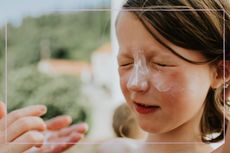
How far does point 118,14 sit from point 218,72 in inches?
14.6

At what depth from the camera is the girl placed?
153cm

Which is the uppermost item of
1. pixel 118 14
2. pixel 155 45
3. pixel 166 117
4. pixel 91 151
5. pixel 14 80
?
pixel 118 14

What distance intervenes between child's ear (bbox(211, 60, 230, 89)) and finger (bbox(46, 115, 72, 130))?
0.49 m

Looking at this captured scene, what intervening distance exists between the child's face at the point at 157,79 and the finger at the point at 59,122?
21 cm

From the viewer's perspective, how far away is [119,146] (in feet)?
5.35

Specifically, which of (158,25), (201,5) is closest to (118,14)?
(158,25)

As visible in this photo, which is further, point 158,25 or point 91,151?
point 91,151

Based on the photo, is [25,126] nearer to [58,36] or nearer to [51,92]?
[51,92]

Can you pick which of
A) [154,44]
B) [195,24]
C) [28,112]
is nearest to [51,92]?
[28,112]

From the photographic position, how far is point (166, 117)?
1.57 meters

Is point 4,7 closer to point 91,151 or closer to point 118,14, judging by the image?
point 118,14

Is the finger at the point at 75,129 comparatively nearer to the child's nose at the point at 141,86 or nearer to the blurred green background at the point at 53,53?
the blurred green background at the point at 53,53

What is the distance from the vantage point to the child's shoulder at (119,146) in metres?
1.62

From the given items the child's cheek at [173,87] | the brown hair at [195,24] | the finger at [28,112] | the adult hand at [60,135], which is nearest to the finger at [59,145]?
the adult hand at [60,135]
